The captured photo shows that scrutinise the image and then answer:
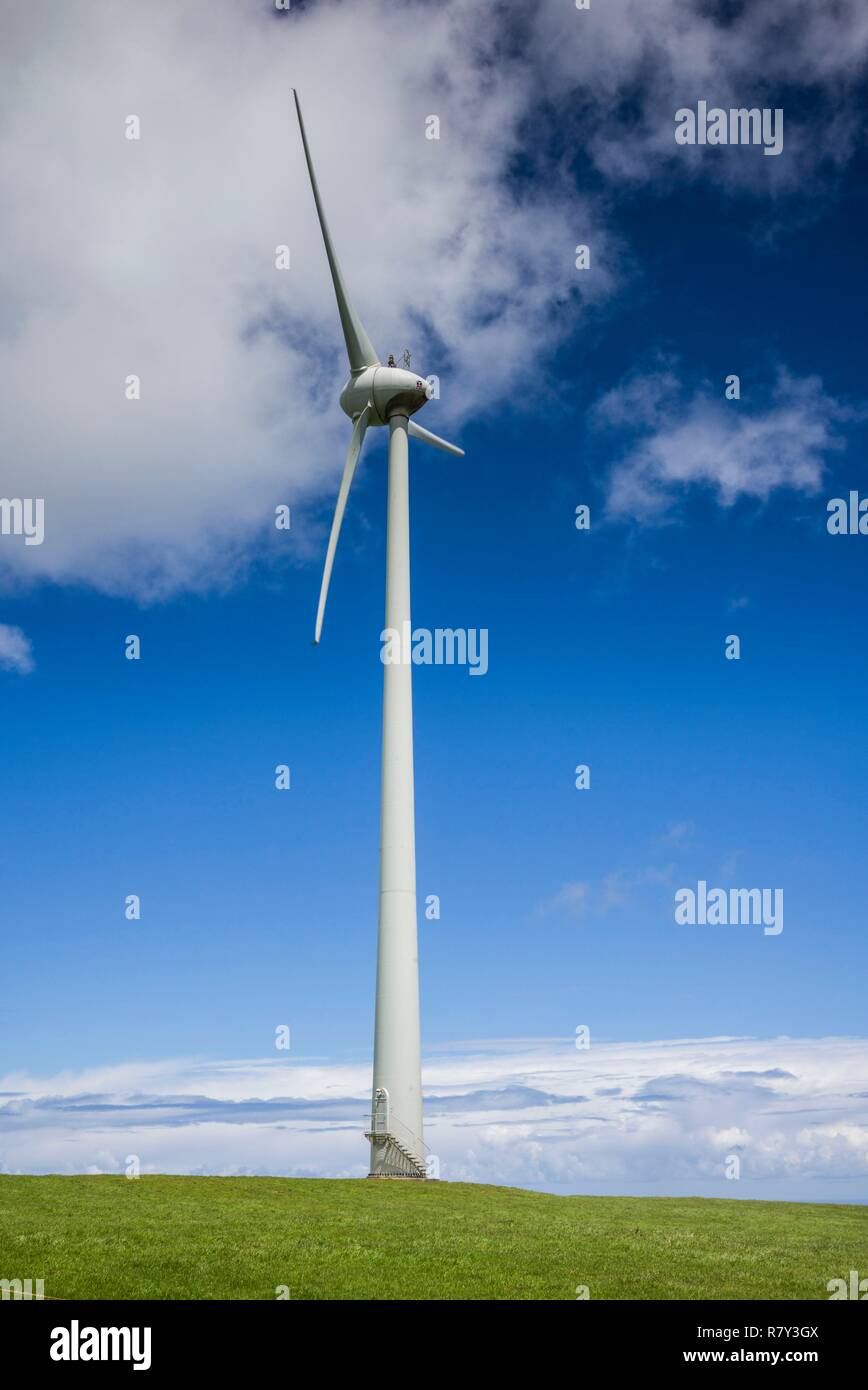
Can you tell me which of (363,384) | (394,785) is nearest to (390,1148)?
(394,785)

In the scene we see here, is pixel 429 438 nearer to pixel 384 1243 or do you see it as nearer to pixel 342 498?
pixel 342 498

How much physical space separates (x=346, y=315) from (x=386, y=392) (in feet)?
18.9

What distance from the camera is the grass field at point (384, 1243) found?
28359mm

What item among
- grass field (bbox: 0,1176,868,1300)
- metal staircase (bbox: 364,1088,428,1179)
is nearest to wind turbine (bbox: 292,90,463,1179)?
metal staircase (bbox: 364,1088,428,1179)

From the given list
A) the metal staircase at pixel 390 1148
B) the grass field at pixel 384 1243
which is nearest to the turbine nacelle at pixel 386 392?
the metal staircase at pixel 390 1148

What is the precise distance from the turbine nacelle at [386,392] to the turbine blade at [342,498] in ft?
2.10

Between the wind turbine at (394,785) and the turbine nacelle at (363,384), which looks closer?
the wind turbine at (394,785)

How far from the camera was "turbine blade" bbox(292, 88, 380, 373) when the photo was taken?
7156 cm

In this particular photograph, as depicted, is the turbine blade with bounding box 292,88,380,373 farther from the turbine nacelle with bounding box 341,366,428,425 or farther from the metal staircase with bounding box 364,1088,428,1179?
the metal staircase with bounding box 364,1088,428,1179

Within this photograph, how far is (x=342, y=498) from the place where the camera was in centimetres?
7019

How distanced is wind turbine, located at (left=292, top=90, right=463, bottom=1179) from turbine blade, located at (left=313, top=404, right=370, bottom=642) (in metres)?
0.06

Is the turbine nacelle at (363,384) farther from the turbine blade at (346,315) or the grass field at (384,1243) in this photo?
the grass field at (384,1243)

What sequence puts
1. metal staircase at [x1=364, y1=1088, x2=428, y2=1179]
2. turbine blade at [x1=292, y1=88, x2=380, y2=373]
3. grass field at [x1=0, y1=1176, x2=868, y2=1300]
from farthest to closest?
turbine blade at [x1=292, y1=88, x2=380, y2=373] < metal staircase at [x1=364, y1=1088, x2=428, y2=1179] < grass field at [x1=0, y1=1176, x2=868, y2=1300]
